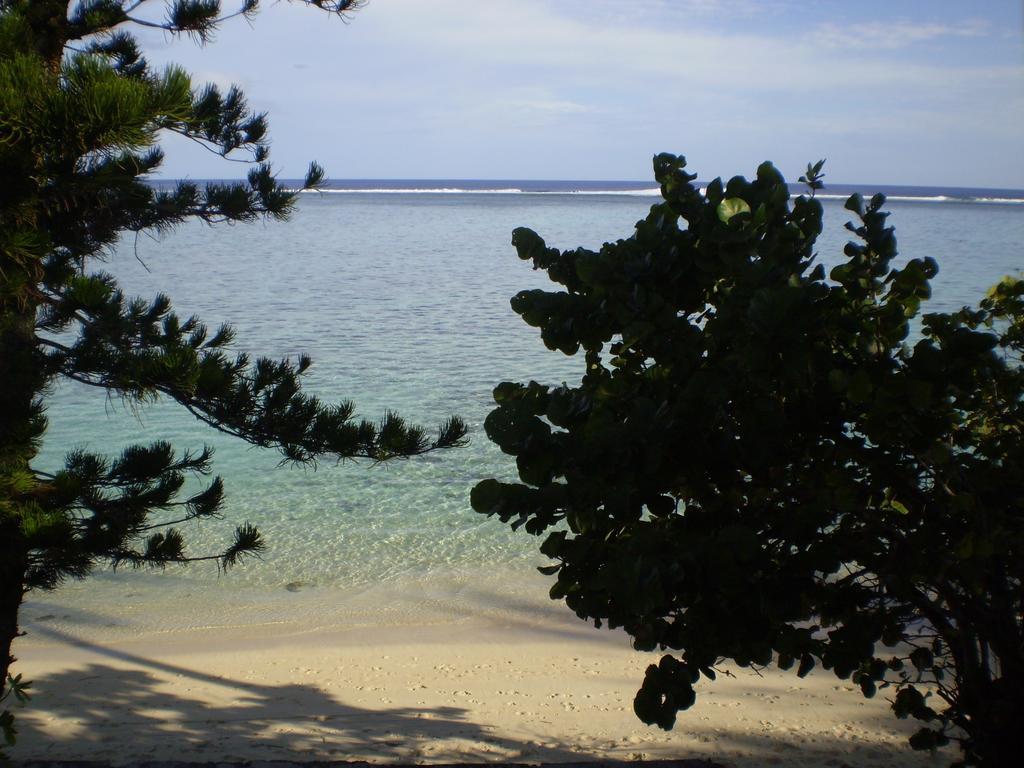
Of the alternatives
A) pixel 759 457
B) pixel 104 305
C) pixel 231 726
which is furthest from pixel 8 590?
pixel 759 457

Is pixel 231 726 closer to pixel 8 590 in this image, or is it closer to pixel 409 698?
pixel 409 698

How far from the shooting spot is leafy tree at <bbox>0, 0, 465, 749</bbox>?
2650 millimetres

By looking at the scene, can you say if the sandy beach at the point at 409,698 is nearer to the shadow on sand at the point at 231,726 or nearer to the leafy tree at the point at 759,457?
the shadow on sand at the point at 231,726

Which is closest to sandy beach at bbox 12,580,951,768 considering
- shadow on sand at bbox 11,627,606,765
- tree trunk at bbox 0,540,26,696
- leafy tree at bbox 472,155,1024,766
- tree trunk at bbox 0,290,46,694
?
shadow on sand at bbox 11,627,606,765

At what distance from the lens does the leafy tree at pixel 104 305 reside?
104 inches

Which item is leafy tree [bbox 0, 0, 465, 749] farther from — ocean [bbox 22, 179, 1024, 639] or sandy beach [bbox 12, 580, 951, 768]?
sandy beach [bbox 12, 580, 951, 768]

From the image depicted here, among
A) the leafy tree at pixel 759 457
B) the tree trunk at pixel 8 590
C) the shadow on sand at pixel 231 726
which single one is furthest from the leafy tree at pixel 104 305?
the leafy tree at pixel 759 457

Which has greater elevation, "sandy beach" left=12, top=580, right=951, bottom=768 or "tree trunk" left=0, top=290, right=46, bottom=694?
"tree trunk" left=0, top=290, right=46, bottom=694

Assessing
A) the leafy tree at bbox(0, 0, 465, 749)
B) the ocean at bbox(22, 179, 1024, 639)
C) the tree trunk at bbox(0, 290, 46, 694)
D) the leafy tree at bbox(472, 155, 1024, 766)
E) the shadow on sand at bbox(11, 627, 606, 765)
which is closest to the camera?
the leafy tree at bbox(472, 155, 1024, 766)

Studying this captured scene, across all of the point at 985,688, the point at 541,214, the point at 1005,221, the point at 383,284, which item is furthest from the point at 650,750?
the point at 1005,221

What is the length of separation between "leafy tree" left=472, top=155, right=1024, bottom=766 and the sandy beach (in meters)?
1.70

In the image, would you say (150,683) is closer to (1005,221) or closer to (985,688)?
(985,688)

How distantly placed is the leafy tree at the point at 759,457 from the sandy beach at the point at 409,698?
170 cm

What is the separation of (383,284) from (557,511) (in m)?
21.1
